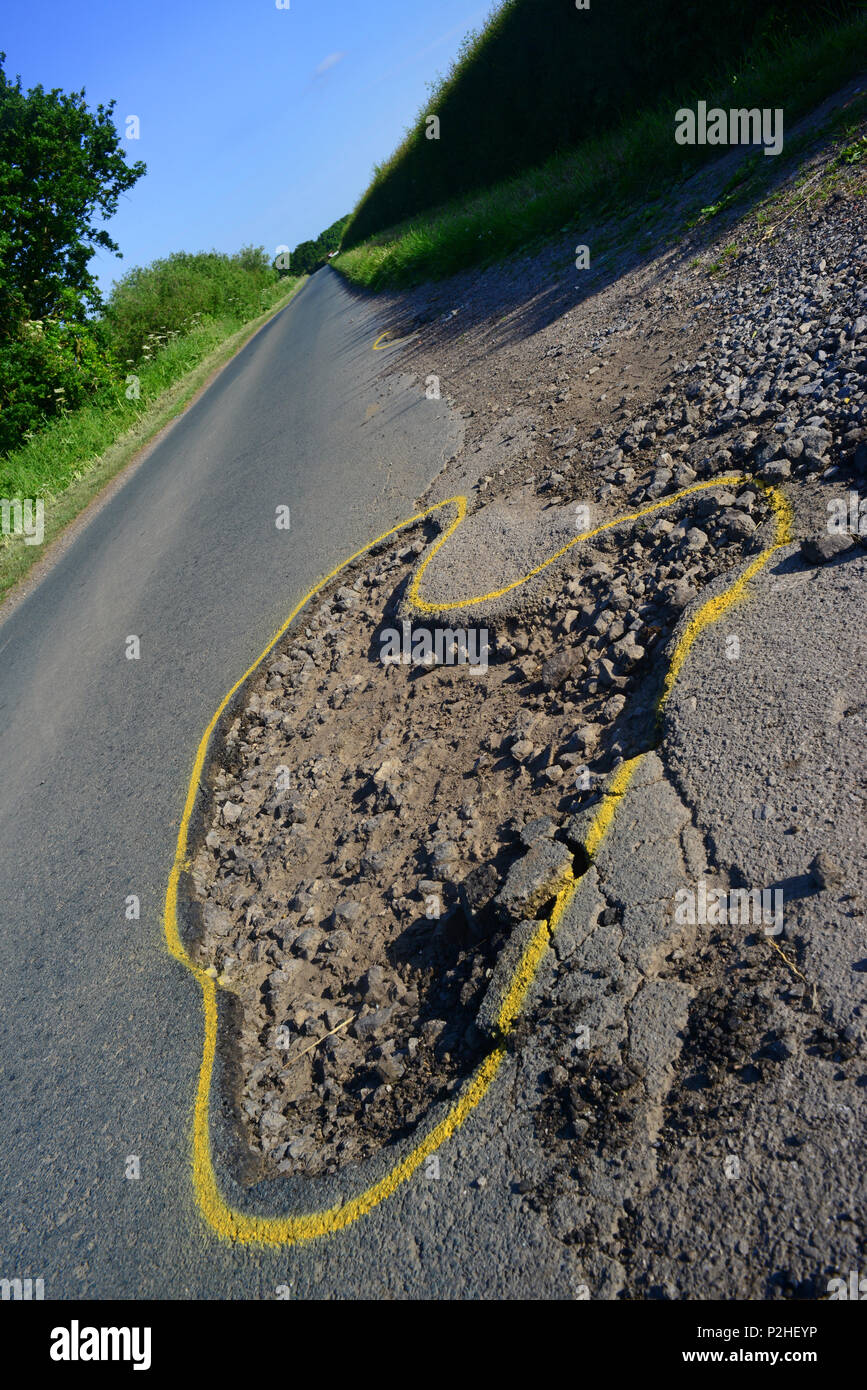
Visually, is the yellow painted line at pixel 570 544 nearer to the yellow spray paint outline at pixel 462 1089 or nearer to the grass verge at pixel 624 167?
the yellow spray paint outline at pixel 462 1089

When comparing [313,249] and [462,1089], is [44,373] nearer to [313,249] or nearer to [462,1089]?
[462,1089]

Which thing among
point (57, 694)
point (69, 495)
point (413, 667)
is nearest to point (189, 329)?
point (69, 495)

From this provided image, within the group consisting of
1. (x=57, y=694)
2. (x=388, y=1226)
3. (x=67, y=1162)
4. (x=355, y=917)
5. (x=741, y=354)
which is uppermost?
(x=741, y=354)

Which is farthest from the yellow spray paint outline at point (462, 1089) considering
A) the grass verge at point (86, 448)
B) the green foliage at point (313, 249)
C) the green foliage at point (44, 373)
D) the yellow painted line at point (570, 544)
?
the green foliage at point (313, 249)

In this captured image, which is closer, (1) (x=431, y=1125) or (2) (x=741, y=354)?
(1) (x=431, y=1125)

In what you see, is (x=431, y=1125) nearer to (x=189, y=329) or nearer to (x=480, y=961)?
(x=480, y=961)
